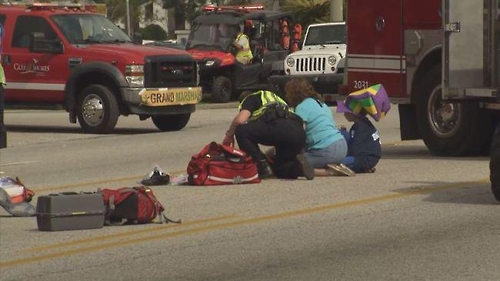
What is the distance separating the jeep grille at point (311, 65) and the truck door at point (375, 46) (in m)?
10.8

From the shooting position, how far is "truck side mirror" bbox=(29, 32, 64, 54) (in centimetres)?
2178

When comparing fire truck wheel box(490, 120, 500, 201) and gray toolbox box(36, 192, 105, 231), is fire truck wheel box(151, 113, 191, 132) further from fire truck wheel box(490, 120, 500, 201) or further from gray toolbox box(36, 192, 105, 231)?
gray toolbox box(36, 192, 105, 231)

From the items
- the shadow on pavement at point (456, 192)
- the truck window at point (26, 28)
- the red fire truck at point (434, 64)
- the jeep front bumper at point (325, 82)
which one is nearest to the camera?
the shadow on pavement at point (456, 192)

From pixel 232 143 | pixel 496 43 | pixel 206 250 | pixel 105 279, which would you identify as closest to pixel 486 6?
pixel 496 43

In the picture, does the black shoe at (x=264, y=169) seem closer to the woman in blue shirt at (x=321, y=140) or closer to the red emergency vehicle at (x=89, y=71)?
the woman in blue shirt at (x=321, y=140)

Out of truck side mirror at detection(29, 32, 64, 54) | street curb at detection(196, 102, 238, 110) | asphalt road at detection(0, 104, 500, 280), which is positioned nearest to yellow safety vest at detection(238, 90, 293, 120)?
asphalt road at detection(0, 104, 500, 280)

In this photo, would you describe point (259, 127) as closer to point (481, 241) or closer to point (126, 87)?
point (481, 241)

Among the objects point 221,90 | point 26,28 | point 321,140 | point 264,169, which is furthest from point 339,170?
point 221,90

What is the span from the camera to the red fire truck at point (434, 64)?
579 inches

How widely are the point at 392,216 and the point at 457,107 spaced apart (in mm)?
5202

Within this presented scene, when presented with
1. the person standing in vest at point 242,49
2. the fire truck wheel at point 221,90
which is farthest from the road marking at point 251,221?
the person standing in vest at point 242,49

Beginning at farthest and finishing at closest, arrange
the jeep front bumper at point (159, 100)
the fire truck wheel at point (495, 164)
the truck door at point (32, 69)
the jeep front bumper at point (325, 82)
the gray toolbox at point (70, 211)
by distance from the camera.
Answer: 1. the jeep front bumper at point (325, 82)
2. the truck door at point (32, 69)
3. the jeep front bumper at point (159, 100)
4. the fire truck wheel at point (495, 164)
5. the gray toolbox at point (70, 211)

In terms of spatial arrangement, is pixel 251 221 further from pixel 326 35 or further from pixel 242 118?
pixel 326 35

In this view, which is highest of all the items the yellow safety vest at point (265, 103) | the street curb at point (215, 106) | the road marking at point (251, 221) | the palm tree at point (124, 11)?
the palm tree at point (124, 11)
